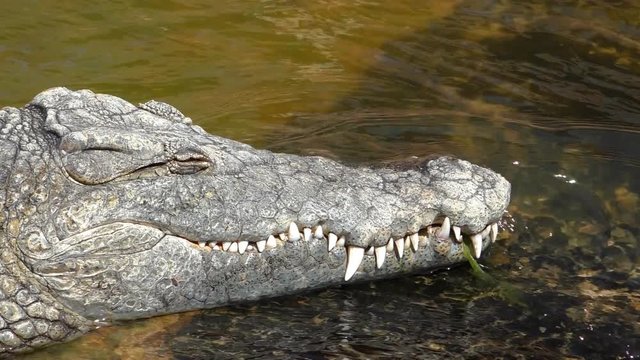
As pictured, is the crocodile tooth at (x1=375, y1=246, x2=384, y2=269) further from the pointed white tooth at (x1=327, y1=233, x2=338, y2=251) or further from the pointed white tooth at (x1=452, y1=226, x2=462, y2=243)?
the pointed white tooth at (x1=452, y1=226, x2=462, y2=243)

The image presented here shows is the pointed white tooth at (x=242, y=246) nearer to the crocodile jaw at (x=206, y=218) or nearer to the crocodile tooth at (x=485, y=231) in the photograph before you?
the crocodile jaw at (x=206, y=218)

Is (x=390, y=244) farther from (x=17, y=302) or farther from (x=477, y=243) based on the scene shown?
(x=17, y=302)

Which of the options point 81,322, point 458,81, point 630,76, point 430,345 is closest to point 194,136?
point 81,322

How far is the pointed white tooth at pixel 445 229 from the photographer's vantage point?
5250mm

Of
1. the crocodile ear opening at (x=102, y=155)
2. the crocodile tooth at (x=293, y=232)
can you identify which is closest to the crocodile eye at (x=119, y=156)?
the crocodile ear opening at (x=102, y=155)

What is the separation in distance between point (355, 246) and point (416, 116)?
2416 mm

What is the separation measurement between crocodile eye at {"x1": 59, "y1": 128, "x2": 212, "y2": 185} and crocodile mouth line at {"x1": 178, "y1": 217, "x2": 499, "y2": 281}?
0.41 meters

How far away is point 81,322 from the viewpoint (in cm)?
506

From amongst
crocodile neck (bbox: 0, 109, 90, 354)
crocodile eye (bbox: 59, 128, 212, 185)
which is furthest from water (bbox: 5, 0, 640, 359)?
crocodile eye (bbox: 59, 128, 212, 185)

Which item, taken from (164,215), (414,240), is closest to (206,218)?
(164,215)

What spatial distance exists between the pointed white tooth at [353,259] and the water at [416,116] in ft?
0.68

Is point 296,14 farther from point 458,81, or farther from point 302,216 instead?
point 302,216

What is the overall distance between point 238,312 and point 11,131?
58.1 inches

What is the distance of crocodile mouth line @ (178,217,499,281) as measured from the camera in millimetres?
5176
